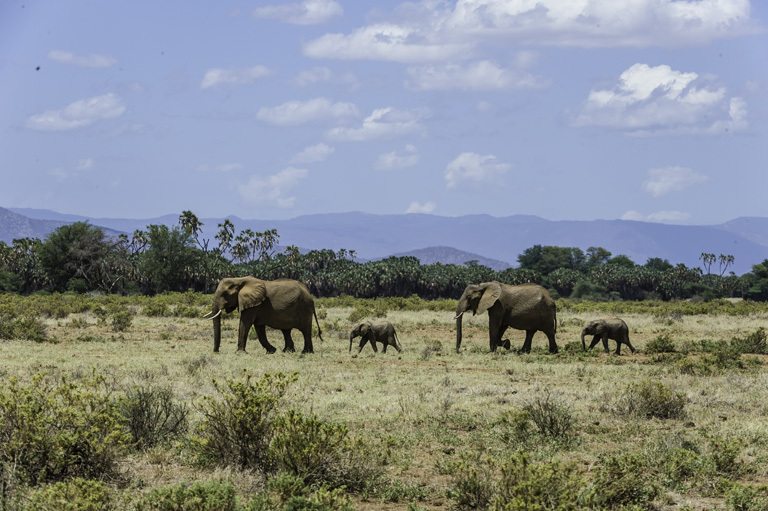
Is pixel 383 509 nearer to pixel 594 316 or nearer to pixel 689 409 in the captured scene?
pixel 689 409

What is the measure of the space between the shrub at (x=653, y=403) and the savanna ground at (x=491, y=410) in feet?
0.07

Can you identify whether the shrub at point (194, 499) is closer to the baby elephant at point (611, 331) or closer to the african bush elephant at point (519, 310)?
the african bush elephant at point (519, 310)

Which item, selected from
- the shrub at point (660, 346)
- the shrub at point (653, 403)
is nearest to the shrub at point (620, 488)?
the shrub at point (653, 403)

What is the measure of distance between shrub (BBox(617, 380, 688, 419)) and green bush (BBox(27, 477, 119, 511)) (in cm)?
776

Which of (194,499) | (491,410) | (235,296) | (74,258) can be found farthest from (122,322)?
(74,258)

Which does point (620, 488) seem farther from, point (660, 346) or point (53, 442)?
point (660, 346)

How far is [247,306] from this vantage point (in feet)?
71.3

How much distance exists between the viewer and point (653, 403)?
1239cm

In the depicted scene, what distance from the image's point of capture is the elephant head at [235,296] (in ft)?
71.5

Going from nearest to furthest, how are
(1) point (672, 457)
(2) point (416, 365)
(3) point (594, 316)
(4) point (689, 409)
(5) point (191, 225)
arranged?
(1) point (672, 457), (4) point (689, 409), (2) point (416, 365), (3) point (594, 316), (5) point (191, 225)

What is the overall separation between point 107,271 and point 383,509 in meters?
79.1

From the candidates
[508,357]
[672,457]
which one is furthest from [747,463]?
[508,357]

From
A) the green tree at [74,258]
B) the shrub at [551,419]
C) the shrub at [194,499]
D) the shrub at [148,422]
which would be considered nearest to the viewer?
the shrub at [194,499]

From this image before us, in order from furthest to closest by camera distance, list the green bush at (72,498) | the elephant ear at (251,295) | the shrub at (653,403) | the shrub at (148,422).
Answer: the elephant ear at (251,295), the shrub at (653,403), the shrub at (148,422), the green bush at (72,498)
